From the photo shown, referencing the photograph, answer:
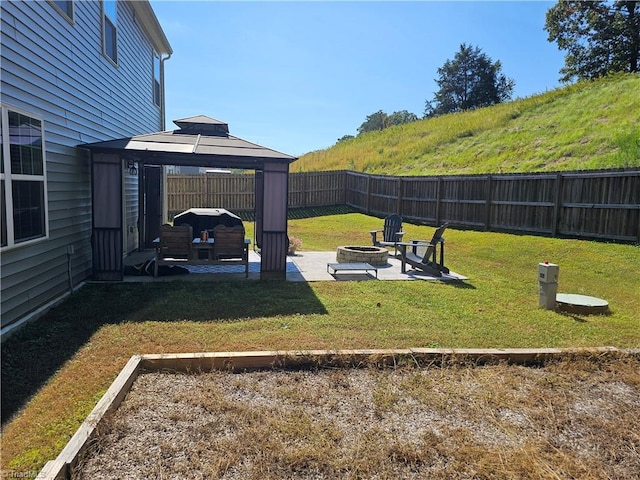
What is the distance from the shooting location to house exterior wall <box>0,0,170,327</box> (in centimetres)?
433

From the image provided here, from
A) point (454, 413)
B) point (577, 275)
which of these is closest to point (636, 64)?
point (577, 275)

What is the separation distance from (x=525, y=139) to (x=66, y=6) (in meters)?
17.0

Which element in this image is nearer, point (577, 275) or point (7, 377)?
point (7, 377)

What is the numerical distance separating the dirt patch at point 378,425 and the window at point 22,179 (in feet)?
7.83

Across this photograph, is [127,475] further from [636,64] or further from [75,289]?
[636,64]

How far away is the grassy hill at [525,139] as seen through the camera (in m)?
13.6

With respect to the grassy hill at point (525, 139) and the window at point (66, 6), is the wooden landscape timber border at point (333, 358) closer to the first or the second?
the window at point (66, 6)

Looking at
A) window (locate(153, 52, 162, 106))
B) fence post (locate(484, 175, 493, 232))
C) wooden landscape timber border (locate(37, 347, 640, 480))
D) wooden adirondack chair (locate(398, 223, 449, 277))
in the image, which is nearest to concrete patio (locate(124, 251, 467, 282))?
wooden adirondack chair (locate(398, 223, 449, 277))

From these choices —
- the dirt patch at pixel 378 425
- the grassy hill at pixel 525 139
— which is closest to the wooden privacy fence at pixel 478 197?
the grassy hill at pixel 525 139

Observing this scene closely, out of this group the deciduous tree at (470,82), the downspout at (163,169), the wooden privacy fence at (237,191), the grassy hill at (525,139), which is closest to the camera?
the downspout at (163,169)

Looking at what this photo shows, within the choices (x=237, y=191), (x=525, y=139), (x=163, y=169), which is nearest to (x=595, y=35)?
(x=525, y=139)

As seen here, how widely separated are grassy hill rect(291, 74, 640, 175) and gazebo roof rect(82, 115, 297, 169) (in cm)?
1028

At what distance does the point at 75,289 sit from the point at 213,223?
3.56 metres

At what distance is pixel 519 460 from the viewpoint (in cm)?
246
